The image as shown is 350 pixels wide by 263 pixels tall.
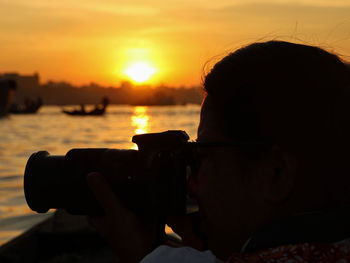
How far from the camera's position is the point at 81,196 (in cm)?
171

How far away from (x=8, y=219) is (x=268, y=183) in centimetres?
551

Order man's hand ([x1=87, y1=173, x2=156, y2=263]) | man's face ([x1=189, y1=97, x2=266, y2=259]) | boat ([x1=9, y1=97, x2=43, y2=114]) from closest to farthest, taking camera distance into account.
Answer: man's face ([x1=189, y1=97, x2=266, y2=259])
man's hand ([x1=87, y1=173, x2=156, y2=263])
boat ([x1=9, y1=97, x2=43, y2=114])

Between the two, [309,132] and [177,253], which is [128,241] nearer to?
[177,253]

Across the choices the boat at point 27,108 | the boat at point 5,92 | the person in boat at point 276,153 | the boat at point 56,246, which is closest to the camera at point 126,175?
the person in boat at point 276,153

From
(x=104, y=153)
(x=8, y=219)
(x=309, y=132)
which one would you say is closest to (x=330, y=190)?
(x=309, y=132)

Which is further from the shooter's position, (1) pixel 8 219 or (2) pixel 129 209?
(1) pixel 8 219

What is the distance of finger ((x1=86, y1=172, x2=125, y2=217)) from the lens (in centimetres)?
159

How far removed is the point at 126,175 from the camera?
162cm

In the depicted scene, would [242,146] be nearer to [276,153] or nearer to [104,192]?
[276,153]

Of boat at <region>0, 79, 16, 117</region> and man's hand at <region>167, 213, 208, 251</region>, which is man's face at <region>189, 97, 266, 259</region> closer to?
man's hand at <region>167, 213, 208, 251</region>

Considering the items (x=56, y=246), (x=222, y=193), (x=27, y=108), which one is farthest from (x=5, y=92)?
(x=222, y=193)

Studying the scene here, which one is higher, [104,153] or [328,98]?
[328,98]

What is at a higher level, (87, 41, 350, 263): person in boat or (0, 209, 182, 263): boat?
(87, 41, 350, 263): person in boat

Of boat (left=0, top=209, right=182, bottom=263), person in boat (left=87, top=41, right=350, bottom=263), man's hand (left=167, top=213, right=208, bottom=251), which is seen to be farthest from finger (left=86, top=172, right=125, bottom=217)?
Result: boat (left=0, top=209, right=182, bottom=263)
